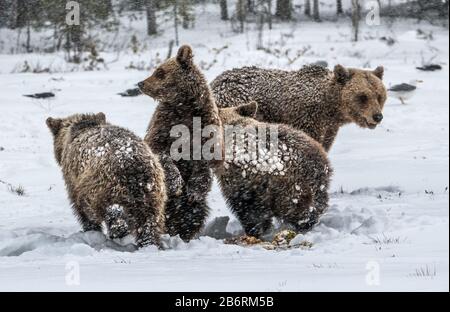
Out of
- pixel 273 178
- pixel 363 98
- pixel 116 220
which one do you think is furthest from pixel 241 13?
pixel 116 220

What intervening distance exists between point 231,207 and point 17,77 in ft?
46.6

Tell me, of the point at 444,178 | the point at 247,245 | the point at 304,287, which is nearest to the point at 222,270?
the point at 304,287

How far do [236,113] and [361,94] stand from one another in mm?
2139

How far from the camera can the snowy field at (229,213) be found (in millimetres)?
5551

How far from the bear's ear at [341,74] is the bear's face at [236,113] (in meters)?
1.70

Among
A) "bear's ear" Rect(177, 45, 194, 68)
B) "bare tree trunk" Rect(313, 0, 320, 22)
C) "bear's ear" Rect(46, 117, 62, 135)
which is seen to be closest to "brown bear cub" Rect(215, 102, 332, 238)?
"bear's ear" Rect(177, 45, 194, 68)

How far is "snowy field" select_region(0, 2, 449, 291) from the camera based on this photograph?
5551 mm

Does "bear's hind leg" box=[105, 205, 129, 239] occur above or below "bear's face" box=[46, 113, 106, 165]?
below

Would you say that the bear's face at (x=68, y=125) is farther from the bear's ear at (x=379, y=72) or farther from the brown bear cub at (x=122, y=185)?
the bear's ear at (x=379, y=72)

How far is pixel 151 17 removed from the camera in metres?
37.5

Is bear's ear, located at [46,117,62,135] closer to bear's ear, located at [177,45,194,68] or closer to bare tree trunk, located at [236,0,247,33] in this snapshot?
bear's ear, located at [177,45,194,68]

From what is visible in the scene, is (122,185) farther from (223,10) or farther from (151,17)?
(223,10)

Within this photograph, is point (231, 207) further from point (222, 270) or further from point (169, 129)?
point (222, 270)

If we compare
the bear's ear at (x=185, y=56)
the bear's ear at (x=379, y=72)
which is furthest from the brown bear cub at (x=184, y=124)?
the bear's ear at (x=379, y=72)
